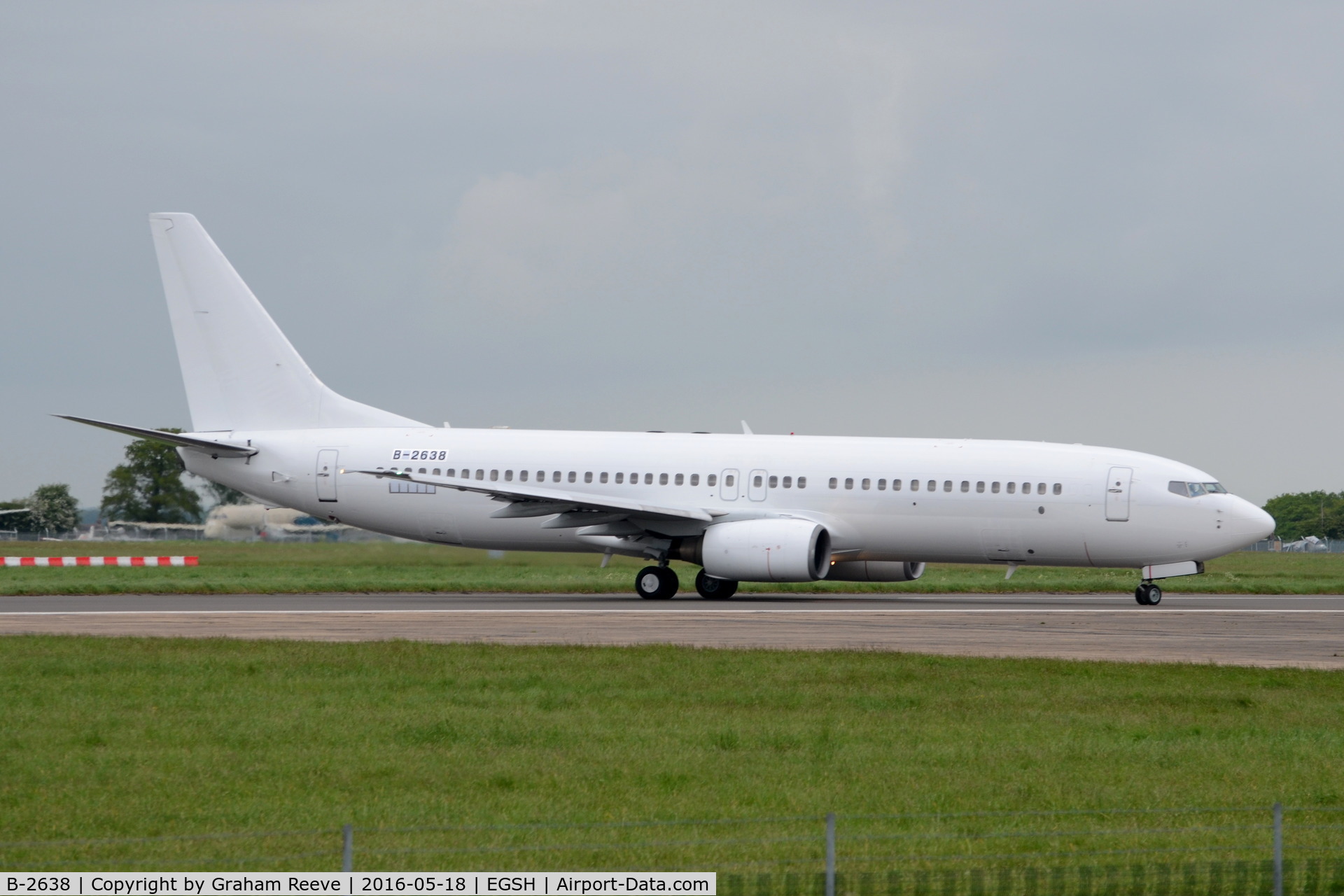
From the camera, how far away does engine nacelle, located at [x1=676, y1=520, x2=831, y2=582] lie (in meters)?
33.4

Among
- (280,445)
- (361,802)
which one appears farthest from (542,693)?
(280,445)

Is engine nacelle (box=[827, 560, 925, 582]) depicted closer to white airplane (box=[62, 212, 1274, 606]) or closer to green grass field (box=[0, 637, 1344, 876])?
white airplane (box=[62, 212, 1274, 606])

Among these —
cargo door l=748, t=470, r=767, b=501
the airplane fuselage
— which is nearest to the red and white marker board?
the airplane fuselage

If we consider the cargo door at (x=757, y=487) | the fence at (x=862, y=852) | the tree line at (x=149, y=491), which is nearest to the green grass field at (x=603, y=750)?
the fence at (x=862, y=852)

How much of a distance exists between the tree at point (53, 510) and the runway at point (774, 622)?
346ft

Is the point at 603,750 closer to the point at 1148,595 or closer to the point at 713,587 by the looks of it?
the point at 713,587

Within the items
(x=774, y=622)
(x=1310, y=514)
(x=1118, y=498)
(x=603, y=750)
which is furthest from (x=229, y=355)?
(x=1310, y=514)

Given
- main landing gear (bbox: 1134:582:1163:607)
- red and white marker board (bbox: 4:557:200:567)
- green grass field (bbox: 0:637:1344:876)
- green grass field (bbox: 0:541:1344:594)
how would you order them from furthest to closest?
red and white marker board (bbox: 4:557:200:567) < green grass field (bbox: 0:541:1344:594) < main landing gear (bbox: 1134:582:1163:607) < green grass field (bbox: 0:637:1344:876)

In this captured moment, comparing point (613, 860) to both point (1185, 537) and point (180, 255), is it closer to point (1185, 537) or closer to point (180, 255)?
point (1185, 537)

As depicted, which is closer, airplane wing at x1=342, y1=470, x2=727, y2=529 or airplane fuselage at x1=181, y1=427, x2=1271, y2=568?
airplane fuselage at x1=181, y1=427, x2=1271, y2=568

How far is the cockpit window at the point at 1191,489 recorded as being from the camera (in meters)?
33.8

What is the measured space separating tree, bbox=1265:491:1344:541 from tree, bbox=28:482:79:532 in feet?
369

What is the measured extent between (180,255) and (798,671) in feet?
90.8

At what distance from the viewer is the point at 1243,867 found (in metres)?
9.09
